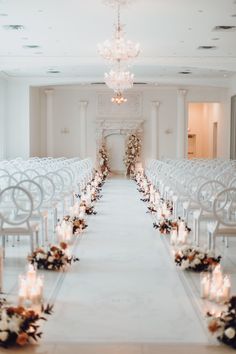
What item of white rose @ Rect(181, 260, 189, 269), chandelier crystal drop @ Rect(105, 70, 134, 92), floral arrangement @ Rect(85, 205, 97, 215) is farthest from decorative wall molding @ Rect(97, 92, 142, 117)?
white rose @ Rect(181, 260, 189, 269)

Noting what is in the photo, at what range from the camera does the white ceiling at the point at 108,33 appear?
12992mm

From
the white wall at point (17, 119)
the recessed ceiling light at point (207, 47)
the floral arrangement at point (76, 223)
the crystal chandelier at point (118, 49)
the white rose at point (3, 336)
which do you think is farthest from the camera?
the white wall at point (17, 119)

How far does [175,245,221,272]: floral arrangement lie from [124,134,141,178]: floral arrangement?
21.6m

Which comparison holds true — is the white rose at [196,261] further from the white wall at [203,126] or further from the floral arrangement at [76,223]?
the white wall at [203,126]

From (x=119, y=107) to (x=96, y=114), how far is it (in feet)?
4.23

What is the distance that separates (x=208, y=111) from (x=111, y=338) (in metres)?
32.1

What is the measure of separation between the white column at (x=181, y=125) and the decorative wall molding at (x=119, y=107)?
2.07 m

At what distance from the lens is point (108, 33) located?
54.4 feet

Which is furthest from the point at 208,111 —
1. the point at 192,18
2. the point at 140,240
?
the point at 140,240

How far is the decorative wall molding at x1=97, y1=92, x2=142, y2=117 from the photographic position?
3031 centimetres

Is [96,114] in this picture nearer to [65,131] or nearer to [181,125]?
[65,131]

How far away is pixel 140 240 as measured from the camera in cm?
956

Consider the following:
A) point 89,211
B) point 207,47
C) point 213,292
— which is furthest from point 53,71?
point 213,292

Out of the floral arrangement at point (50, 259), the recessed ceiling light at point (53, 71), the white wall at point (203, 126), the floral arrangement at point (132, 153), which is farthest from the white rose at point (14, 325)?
the white wall at point (203, 126)
